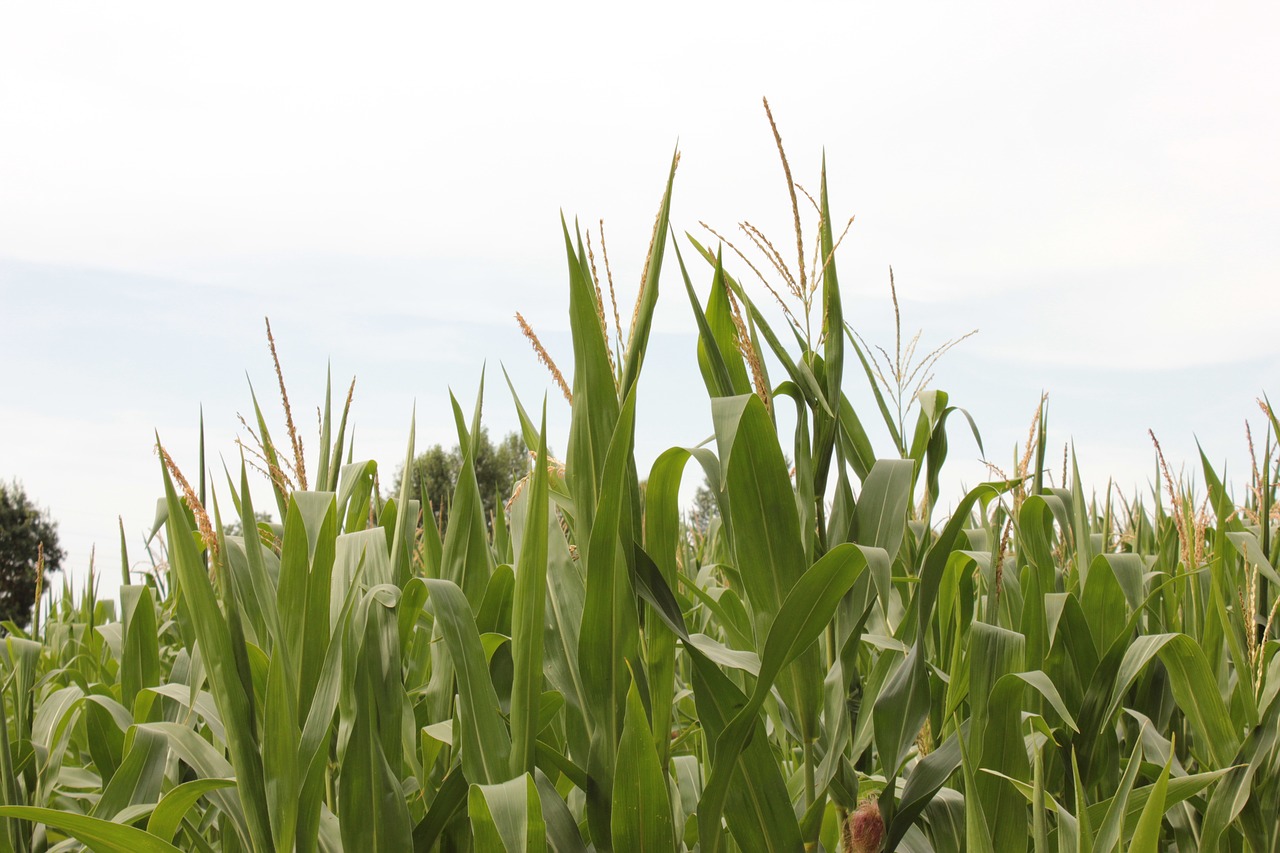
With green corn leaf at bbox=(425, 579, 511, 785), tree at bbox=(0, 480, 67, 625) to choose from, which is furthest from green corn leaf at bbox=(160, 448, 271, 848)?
tree at bbox=(0, 480, 67, 625)

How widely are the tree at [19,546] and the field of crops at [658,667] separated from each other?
18739 mm

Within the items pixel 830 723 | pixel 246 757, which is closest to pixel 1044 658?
pixel 830 723

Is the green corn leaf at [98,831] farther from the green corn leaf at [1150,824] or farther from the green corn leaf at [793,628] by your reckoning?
the green corn leaf at [1150,824]

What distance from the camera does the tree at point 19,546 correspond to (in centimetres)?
1706

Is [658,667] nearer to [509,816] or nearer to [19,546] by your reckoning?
[509,816]

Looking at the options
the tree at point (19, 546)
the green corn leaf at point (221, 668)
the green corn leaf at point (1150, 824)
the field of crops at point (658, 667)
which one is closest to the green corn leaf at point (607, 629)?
the field of crops at point (658, 667)

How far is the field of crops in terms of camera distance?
0.93 metres

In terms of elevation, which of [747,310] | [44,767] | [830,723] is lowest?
[44,767]

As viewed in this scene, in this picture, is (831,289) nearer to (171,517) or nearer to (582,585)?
(582,585)

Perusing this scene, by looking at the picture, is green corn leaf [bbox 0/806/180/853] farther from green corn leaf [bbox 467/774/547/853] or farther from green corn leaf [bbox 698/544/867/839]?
green corn leaf [bbox 698/544/867/839]

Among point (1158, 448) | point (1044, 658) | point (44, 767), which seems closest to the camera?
point (1044, 658)

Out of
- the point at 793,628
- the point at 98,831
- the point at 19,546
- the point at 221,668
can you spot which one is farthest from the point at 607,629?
the point at 19,546

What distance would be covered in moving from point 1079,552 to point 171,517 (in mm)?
1483

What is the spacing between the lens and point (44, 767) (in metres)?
1.55
